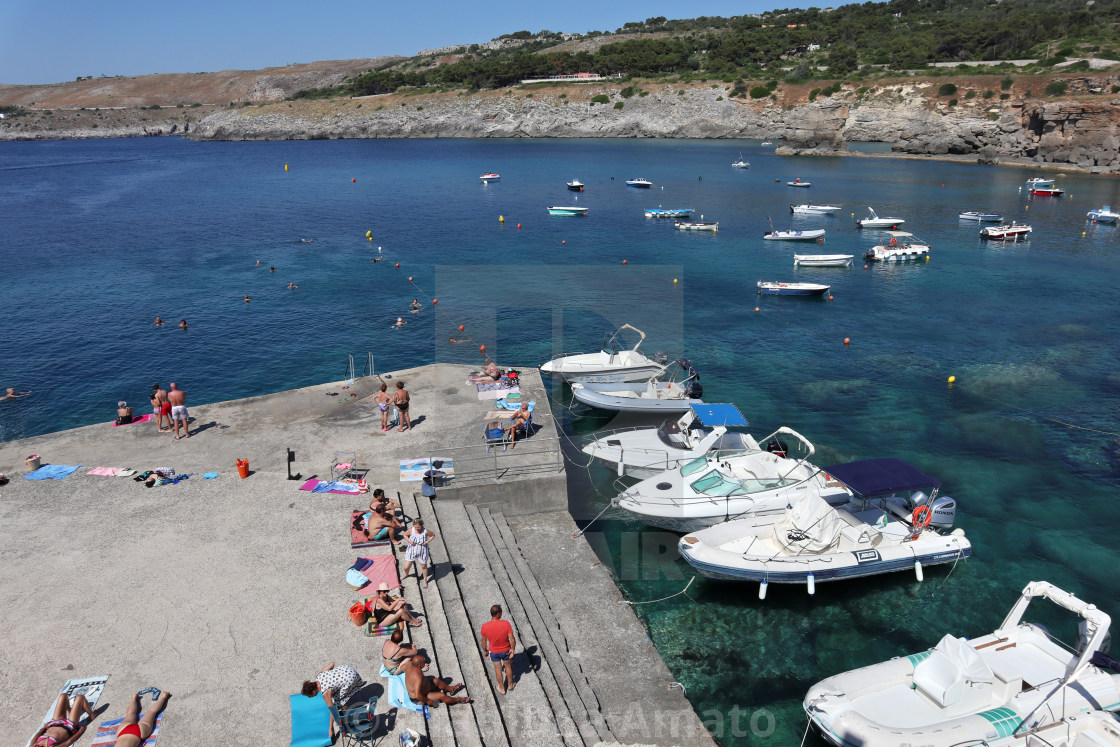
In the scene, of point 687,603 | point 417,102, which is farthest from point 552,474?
point 417,102

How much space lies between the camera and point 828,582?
18516 mm

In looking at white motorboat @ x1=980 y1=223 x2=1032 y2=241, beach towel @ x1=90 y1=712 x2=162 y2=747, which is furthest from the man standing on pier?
white motorboat @ x1=980 y1=223 x2=1032 y2=241

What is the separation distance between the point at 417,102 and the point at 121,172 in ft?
254

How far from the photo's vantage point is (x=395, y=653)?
12.3 meters

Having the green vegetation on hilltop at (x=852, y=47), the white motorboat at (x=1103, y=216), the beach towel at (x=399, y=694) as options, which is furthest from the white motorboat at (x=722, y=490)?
the green vegetation on hilltop at (x=852, y=47)

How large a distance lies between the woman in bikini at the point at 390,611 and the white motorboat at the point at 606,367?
55.9 ft

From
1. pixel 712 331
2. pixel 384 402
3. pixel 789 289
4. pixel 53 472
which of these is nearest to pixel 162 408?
pixel 53 472

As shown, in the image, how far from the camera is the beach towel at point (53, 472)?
18.1 metres

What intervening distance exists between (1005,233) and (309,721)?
7137 cm

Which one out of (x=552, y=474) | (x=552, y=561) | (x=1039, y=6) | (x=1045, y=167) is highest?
(x=1039, y=6)

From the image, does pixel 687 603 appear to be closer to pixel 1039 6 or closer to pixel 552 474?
pixel 552 474

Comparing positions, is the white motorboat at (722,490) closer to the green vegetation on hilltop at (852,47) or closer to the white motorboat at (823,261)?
the white motorboat at (823,261)

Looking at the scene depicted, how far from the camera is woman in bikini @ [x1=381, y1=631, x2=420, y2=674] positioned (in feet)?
39.8

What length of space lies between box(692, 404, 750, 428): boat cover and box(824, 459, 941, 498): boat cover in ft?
12.8
